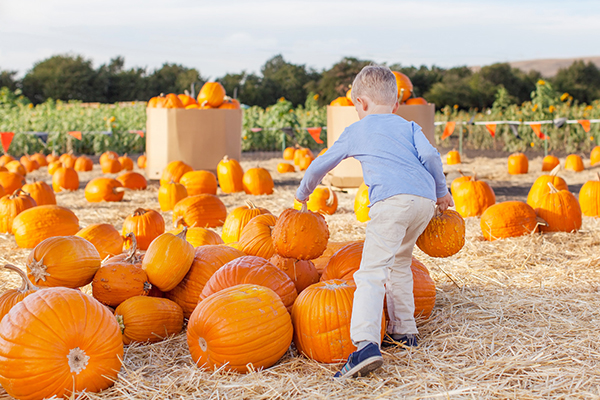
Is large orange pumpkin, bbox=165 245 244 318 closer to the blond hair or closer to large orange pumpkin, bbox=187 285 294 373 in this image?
large orange pumpkin, bbox=187 285 294 373

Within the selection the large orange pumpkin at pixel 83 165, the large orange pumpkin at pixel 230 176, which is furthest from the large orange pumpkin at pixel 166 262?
the large orange pumpkin at pixel 83 165

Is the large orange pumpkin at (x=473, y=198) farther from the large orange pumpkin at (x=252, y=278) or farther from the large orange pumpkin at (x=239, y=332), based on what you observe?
the large orange pumpkin at (x=239, y=332)

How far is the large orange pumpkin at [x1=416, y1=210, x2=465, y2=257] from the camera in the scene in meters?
2.78

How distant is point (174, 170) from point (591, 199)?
5372mm

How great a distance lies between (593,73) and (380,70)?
40.4 meters

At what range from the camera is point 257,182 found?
7.63 meters

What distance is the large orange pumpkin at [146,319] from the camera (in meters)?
2.59

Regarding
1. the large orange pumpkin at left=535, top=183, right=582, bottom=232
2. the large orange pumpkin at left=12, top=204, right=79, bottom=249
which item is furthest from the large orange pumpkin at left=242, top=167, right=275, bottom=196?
the large orange pumpkin at left=535, top=183, right=582, bottom=232

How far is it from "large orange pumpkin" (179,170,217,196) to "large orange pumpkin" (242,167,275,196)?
27.7 inches

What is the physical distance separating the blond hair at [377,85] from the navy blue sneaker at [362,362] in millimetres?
1132

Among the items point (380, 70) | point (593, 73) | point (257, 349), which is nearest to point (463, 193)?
point (380, 70)

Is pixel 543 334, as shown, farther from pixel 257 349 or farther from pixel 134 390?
pixel 134 390

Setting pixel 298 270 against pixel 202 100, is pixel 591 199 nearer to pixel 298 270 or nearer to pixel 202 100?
pixel 298 270

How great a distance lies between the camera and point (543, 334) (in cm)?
258
